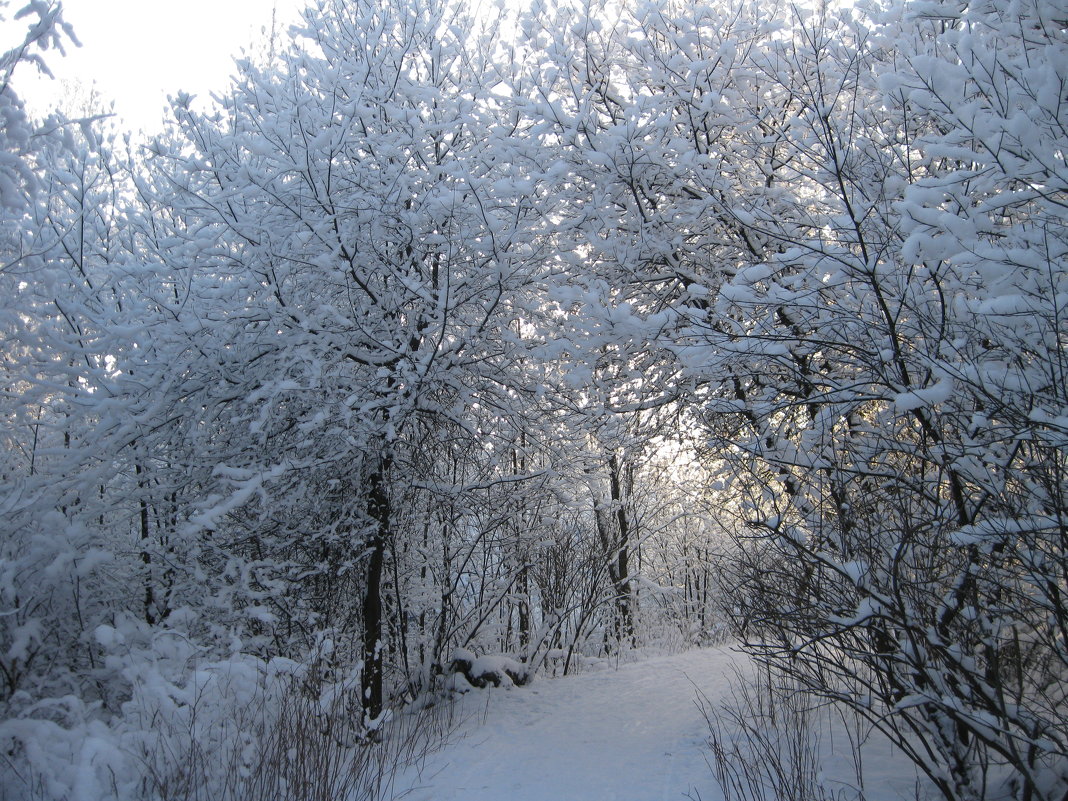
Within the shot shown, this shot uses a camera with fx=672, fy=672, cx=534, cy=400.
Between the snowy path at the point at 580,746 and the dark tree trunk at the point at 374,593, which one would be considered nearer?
the snowy path at the point at 580,746

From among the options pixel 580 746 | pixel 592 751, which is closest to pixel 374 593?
pixel 580 746

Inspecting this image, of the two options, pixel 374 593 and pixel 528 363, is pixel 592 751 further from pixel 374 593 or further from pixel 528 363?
pixel 528 363

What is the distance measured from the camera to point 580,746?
19.2ft

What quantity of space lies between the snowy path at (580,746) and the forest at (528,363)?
2.34 feet

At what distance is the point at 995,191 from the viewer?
4535 mm

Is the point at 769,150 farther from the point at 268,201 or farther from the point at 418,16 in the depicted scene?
the point at 268,201

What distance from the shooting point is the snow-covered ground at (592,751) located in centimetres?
454

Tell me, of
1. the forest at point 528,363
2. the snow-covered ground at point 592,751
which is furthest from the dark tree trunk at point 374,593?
the snow-covered ground at point 592,751

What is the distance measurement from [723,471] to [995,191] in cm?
327

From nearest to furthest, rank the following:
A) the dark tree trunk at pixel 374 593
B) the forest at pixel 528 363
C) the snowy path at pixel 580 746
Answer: the forest at pixel 528 363 < the snowy path at pixel 580 746 < the dark tree trunk at pixel 374 593

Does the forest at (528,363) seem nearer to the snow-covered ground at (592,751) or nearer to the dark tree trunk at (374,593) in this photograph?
the dark tree trunk at (374,593)

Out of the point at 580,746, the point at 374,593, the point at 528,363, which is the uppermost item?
the point at 528,363

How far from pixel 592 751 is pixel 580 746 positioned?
22cm

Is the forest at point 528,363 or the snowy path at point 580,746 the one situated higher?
the forest at point 528,363
